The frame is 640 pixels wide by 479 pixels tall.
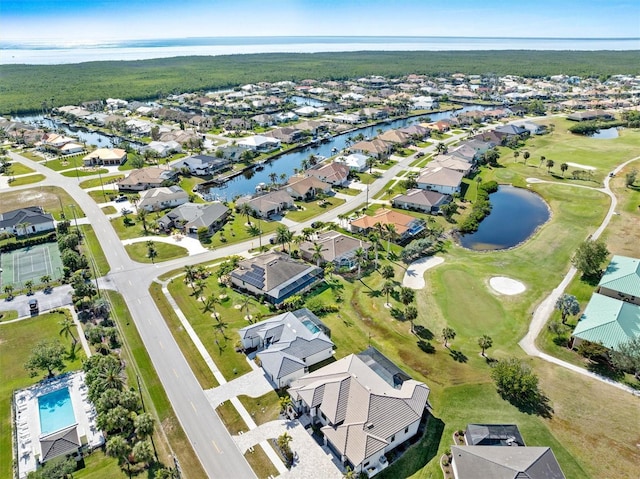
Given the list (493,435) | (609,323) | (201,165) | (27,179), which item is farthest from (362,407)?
(27,179)

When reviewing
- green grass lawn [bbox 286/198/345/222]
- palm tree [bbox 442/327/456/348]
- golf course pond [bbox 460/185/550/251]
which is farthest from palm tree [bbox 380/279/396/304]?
green grass lawn [bbox 286/198/345/222]

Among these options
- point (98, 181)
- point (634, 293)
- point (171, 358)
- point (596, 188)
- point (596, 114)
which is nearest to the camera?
point (171, 358)

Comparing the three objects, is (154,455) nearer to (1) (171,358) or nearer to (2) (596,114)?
(1) (171,358)

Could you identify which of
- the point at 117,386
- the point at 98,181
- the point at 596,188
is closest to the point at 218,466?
the point at 117,386

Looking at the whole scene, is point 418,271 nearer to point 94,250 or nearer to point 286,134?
point 94,250

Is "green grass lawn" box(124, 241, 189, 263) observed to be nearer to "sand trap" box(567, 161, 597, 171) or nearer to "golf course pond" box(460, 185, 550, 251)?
"golf course pond" box(460, 185, 550, 251)

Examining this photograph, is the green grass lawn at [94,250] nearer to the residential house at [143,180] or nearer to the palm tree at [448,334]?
the residential house at [143,180]
